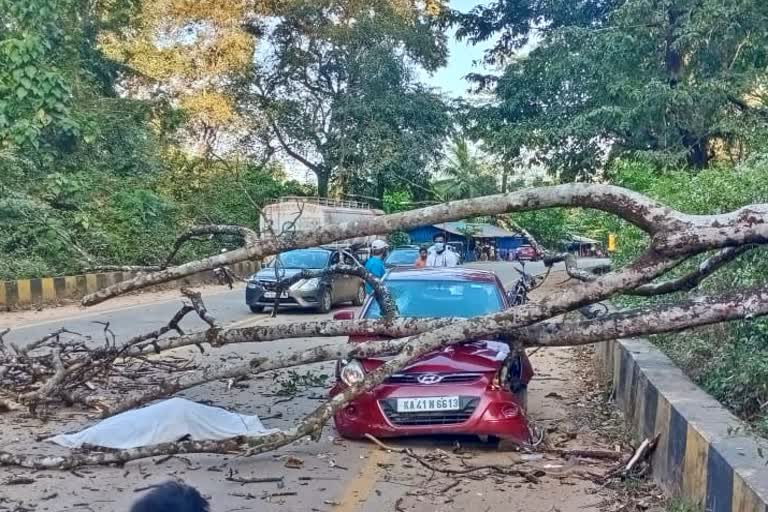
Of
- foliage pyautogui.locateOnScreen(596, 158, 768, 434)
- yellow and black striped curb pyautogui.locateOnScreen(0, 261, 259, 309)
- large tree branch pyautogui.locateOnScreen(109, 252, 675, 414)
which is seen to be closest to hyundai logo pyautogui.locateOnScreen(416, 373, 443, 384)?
large tree branch pyautogui.locateOnScreen(109, 252, 675, 414)

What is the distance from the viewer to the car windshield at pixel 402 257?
2583 cm

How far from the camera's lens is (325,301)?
795 inches

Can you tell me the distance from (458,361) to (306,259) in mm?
13650

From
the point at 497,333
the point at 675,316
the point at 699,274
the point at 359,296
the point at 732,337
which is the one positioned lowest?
the point at 359,296

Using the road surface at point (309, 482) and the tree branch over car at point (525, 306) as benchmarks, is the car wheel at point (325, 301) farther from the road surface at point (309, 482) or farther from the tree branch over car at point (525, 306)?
the tree branch over car at point (525, 306)

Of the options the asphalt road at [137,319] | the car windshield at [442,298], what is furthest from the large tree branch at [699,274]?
the asphalt road at [137,319]

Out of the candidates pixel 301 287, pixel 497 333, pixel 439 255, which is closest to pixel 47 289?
pixel 301 287

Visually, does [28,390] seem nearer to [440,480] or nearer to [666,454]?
[440,480]

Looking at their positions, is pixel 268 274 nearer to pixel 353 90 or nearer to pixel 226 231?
pixel 226 231

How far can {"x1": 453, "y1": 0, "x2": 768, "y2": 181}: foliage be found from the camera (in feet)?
66.9

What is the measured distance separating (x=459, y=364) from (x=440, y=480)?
127 centimetres

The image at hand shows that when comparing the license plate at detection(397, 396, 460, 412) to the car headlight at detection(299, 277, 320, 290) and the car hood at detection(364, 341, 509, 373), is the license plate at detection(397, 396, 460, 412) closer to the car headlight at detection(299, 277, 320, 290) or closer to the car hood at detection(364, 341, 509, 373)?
the car hood at detection(364, 341, 509, 373)

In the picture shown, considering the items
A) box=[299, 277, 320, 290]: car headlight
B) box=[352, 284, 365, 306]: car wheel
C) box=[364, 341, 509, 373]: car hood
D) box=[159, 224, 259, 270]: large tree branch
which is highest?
box=[159, 224, 259, 270]: large tree branch

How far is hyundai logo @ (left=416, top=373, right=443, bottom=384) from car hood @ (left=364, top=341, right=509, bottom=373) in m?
0.04
